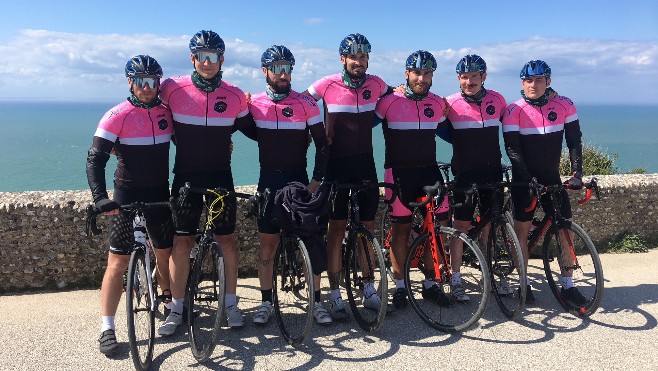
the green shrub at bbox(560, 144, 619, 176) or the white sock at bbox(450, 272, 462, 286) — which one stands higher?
the green shrub at bbox(560, 144, 619, 176)

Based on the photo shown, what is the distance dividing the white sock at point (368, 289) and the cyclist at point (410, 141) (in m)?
0.31

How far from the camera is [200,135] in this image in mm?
4484

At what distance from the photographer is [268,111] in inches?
184

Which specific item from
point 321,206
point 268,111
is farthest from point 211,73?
point 321,206

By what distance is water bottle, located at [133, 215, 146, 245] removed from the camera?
4184mm

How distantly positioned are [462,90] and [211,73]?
277cm

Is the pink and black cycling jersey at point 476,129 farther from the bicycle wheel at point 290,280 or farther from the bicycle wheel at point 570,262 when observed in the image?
the bicycle wheel at point 290,280

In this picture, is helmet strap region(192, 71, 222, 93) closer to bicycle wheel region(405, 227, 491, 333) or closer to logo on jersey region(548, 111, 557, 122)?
bicycle wheel region(405, 227, 491, 333)

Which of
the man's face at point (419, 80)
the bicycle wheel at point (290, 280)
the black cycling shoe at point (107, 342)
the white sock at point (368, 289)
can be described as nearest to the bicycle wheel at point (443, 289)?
the white sock at point (368, 289)

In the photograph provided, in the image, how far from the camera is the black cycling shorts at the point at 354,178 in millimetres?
5020

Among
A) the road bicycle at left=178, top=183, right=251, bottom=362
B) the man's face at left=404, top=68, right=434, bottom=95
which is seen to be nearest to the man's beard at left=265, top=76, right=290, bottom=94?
the road bicycle at left=178, top=183, right=251, bottom=362

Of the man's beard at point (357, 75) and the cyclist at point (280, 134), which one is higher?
the man's beard at point (357, 75)

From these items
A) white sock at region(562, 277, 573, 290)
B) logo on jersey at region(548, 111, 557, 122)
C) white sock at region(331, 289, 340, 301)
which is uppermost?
logo on jersey at region(548, 111, 557, 122)

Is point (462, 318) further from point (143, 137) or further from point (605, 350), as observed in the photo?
point (143, 137)
